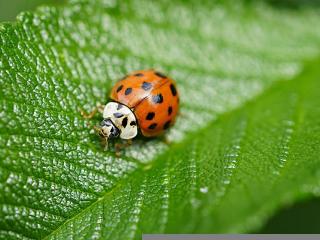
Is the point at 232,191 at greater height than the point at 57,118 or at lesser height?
lesser

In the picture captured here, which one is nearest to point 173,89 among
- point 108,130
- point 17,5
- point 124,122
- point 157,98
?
point 157,98

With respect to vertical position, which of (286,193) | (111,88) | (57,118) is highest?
(111,88)

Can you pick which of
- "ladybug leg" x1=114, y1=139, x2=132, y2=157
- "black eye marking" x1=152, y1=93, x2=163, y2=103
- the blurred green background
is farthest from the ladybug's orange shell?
the blurred green background

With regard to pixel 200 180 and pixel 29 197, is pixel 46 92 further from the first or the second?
pixel 200 180

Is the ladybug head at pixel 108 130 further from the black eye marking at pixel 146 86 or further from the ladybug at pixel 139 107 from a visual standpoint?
the black eye marking at pixel 146 86

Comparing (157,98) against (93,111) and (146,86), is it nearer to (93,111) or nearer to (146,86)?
(146,86)

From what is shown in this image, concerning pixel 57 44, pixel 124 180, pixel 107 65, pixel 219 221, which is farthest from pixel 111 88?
pixel 219 221

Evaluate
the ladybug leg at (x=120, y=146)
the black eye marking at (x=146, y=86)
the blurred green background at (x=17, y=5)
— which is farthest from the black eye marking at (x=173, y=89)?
the blurred green background at (x=17, y=5)
